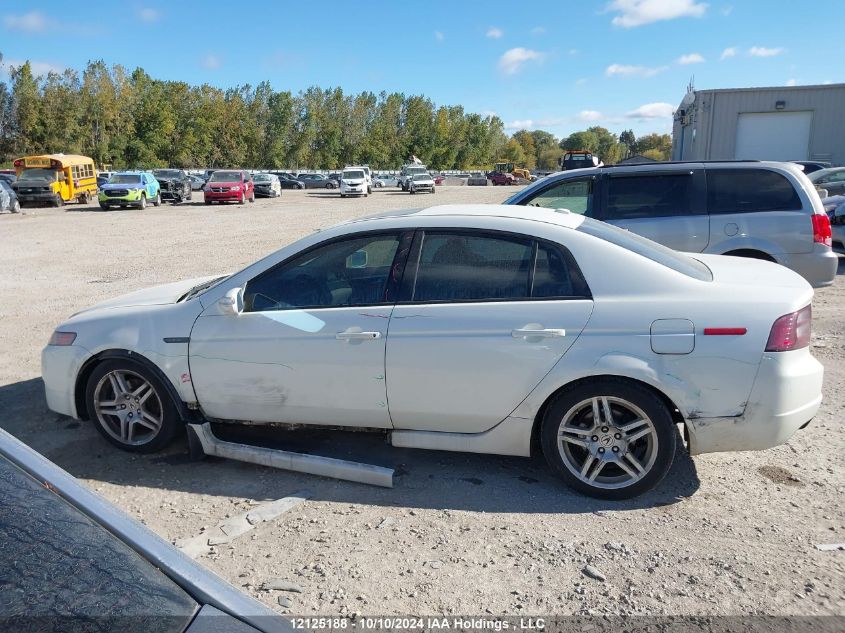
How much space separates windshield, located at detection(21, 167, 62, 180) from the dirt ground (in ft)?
107

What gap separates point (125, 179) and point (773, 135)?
30.3 m

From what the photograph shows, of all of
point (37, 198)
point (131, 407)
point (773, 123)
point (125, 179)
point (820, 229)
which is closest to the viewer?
point (131, 407)

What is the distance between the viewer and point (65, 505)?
6.23ft

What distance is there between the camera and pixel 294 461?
13.8ft

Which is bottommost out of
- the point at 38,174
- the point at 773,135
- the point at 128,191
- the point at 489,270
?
the point at 489,270

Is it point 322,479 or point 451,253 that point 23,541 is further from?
point 451,253

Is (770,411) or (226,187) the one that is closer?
(770,411)

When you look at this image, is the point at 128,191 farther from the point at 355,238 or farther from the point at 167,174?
the point at 355,238

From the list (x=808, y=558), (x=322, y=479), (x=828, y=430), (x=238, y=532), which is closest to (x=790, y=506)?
(x=808, y=558)

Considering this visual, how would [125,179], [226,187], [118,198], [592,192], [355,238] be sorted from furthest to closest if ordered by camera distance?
[226,187], [125,179], [118,198], [592,192], [355,238]

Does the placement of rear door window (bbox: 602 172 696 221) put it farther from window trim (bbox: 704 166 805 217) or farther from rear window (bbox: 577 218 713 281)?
rear window (bbox: 577 218 713 281)

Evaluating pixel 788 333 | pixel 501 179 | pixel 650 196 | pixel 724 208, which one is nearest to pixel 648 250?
pixel 788 333

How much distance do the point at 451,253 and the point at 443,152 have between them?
349ft

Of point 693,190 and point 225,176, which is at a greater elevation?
point 225,176
